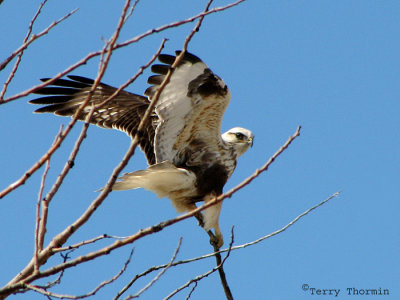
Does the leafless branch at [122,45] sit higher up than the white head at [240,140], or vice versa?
the white head at [240,140]

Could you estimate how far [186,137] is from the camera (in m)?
5.93

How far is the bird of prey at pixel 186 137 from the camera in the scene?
532 cm

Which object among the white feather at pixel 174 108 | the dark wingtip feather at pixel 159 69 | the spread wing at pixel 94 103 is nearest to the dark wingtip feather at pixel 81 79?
the spread wing at pixel 94 103

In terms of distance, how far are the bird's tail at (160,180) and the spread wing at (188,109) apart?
27 cm

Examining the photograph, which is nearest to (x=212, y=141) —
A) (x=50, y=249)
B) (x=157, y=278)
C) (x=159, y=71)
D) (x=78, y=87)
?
(x=159, y=71)

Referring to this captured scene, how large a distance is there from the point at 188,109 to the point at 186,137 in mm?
441

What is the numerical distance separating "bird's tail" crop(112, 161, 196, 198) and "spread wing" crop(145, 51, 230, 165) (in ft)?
0.87

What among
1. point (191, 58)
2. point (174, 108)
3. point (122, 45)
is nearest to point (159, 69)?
point (191, 58)

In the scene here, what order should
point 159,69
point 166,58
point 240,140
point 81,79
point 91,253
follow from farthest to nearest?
point 81,79
point 240,140
point 159,69
point 166,58
point 91,253

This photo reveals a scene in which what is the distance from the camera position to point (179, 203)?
20.0 feet

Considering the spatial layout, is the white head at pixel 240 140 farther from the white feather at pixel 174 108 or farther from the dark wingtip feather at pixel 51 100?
the dark wingtip feather at pixel 51 100

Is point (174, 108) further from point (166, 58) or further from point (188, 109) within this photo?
point (166, 58)

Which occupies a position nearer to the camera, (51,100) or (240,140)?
(240,140)

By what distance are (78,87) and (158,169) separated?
2.12 m
